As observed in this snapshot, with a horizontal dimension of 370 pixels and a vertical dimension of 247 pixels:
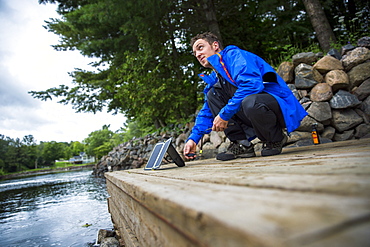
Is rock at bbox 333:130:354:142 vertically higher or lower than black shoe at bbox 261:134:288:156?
lower

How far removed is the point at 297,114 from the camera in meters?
1.96

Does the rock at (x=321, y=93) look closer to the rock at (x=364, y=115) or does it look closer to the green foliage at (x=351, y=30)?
the rock at (x=364, y=115)

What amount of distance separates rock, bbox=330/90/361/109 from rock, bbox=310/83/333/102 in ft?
0.29

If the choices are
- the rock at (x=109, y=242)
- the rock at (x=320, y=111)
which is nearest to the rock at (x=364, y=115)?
the rock at (x=320, y=111)

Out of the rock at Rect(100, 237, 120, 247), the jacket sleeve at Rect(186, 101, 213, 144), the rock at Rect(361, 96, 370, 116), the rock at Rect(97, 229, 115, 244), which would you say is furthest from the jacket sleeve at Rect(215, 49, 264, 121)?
the rock at Rect(361, 96, 370, 116)

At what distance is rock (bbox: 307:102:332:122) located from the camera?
11.8ft

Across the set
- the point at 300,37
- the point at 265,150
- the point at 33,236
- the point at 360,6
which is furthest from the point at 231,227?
the point at 360,6

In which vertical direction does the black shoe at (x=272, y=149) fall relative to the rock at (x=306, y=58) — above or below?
below

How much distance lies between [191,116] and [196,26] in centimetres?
272

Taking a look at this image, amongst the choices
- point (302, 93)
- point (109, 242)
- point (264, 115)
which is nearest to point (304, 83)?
point (302, 93)

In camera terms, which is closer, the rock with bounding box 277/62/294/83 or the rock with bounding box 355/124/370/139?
the rock with bounding box 355/124/370/139

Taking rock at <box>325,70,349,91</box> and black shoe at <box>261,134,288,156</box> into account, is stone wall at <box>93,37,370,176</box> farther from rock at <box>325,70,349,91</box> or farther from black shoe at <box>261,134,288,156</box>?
black shoe at <box>261,134,288,156</box>

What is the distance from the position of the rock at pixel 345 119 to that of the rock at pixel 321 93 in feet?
0.88

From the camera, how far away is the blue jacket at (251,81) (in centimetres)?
183
